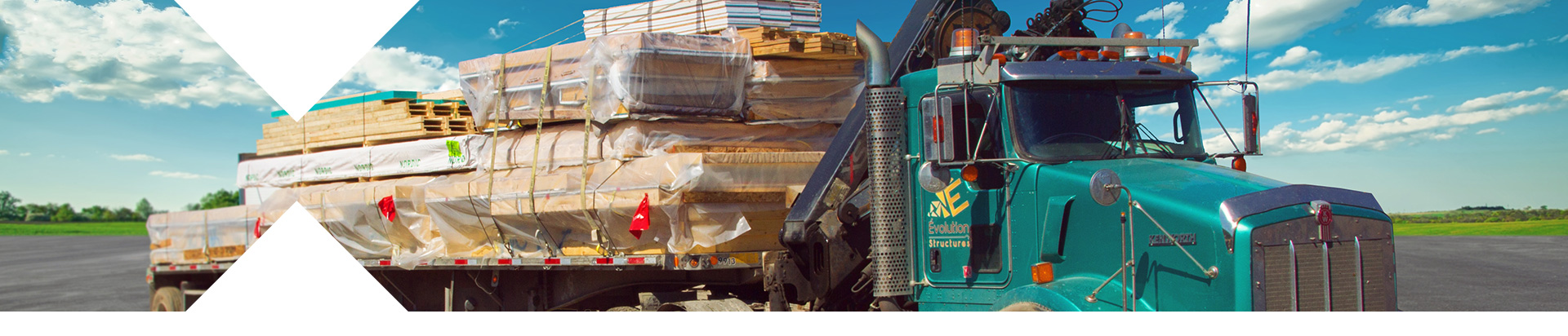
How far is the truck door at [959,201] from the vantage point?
5703 millimetres

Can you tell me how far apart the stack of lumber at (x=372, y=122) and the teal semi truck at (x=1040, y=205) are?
2999 mm

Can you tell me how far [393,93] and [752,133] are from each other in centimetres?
409

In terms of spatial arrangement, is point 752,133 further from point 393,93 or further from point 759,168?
point 393,93

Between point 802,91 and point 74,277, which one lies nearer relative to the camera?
point 802,91

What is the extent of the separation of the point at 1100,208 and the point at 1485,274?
45.7 feet

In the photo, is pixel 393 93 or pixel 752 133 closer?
pixel 752 133

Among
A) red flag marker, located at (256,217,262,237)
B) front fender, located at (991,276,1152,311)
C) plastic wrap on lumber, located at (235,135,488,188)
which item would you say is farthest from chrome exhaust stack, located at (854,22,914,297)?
red flag marker, located at (256,217,262,237)

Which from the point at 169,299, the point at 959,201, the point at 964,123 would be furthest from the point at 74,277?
the point at 964,123

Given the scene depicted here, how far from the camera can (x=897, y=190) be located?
6301 millimetres

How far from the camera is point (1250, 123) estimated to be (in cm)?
628

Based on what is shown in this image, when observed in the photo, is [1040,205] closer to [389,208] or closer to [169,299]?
[389,208]

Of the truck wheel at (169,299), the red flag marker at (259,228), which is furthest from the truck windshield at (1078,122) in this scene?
the truck wheel at (169,299)

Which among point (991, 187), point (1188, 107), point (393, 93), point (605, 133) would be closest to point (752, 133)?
point (605, 133)
